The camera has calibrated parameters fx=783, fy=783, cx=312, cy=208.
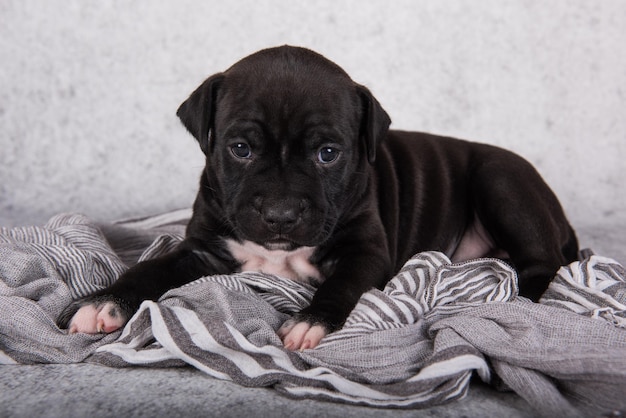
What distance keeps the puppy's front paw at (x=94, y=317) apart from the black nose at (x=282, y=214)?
60cm

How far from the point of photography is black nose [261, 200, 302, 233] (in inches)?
109

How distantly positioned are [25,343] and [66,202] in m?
2.82

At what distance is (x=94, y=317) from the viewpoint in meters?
2.70

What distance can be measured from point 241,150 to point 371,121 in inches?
21.3

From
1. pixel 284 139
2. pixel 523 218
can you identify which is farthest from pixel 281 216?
pixel 523 218

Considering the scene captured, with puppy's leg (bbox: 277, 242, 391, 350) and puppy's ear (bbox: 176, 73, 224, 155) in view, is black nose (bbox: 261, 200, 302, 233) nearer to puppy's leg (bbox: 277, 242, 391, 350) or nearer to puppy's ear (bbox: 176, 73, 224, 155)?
puppy's leg (bbox: 277, 242, 391, 350)

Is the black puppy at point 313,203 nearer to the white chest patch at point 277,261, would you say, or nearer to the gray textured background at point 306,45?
the white chest patch at point 277,261

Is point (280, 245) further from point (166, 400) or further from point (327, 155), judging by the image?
point (166, 400)

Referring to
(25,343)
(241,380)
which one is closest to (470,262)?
(241,380)

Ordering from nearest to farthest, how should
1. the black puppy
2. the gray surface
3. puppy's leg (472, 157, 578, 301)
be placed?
1. the gray surface
2. the black puppy
3. puppy's leg (472, 157, 578, 301)

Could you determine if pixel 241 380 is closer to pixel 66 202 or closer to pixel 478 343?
pixel 478 343

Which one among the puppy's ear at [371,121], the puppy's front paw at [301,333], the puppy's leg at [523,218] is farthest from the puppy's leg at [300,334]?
the puppy's leg at [523,218]

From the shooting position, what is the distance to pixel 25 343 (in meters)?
2.56

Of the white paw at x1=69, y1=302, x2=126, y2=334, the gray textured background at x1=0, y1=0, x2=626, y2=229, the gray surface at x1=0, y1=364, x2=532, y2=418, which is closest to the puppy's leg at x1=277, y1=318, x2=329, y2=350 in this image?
the gray surface at x1=0, y1=364, x2=532, y2=418
